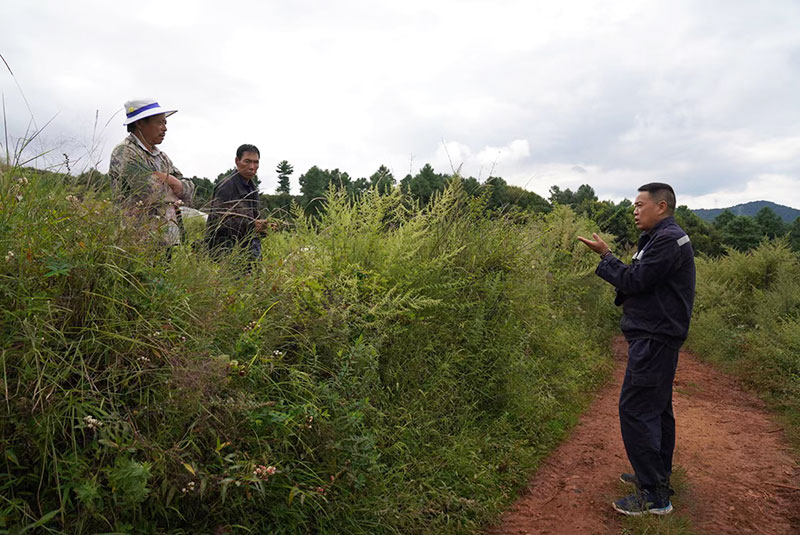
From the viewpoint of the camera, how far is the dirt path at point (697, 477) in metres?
3.68

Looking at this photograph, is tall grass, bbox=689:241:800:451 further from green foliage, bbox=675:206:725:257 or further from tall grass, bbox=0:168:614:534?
green foliage, bbox=675:206:725:257

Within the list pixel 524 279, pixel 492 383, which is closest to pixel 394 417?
pixel 492 383

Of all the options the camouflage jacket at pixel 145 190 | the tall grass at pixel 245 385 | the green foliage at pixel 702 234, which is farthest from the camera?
the green foliage at pixel 702 234

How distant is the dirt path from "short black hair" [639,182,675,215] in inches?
90.6

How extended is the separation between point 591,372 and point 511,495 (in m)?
4.00

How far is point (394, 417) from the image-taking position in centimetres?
380

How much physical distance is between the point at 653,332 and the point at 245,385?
2.85 m

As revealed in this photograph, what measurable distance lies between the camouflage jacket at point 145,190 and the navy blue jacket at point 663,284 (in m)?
3.19

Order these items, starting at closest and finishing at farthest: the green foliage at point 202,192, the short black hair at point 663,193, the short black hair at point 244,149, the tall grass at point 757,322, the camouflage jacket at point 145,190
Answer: the camouflage jacket at point 145,190 → the green foliage at point 202,192 → the short black hair at point 663,193 → the short black hair at point 244,149 → the tall grass at point 757,322

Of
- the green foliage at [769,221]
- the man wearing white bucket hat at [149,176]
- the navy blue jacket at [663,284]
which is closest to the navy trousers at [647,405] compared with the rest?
the navy blue jacket at [663,284]

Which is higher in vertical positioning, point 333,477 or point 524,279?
point 524,279

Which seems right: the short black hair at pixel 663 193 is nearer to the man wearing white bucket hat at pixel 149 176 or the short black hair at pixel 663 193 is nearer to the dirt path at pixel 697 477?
the dirt path at pixel 697 477

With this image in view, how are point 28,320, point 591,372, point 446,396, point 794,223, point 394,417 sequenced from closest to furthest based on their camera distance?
point 28,320 → point 394,417 → point 446,396 → point 591,372 → point 794,223

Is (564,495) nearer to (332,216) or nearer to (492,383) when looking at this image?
(492,383)
